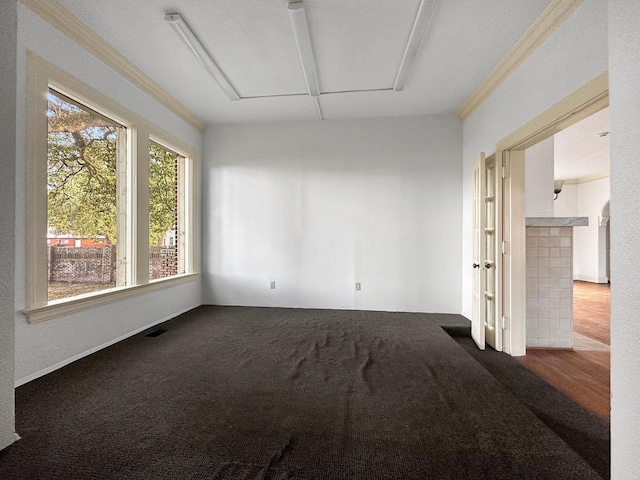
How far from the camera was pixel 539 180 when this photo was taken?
11.4 feet

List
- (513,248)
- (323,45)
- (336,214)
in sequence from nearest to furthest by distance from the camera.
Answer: (323,45)
(513,248)
(336,214)

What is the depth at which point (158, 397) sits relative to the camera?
2.08 meters

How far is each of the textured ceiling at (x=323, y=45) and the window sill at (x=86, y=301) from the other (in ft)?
7.69

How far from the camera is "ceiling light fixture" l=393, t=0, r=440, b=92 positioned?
90.7 inches

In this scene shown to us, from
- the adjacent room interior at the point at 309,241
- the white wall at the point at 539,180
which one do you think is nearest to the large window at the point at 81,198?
the adjacent room interior at the point at 309,241

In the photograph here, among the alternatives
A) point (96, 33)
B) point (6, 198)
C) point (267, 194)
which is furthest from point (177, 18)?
point (267, 194)

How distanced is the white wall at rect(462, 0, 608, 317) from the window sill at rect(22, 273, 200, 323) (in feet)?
13.8

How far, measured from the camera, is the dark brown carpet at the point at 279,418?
1.45 metres

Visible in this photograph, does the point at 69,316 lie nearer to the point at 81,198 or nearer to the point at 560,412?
the point at 81,198

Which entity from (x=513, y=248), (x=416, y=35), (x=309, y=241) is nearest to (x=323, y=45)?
(x=416, y=35)

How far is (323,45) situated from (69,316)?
330 cm

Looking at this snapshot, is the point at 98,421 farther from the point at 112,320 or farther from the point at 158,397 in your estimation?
the point at 112,320

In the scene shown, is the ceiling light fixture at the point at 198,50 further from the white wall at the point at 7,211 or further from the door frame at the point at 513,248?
the door frame at the point at 513,248

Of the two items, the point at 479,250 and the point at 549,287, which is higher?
the point at 479,250
